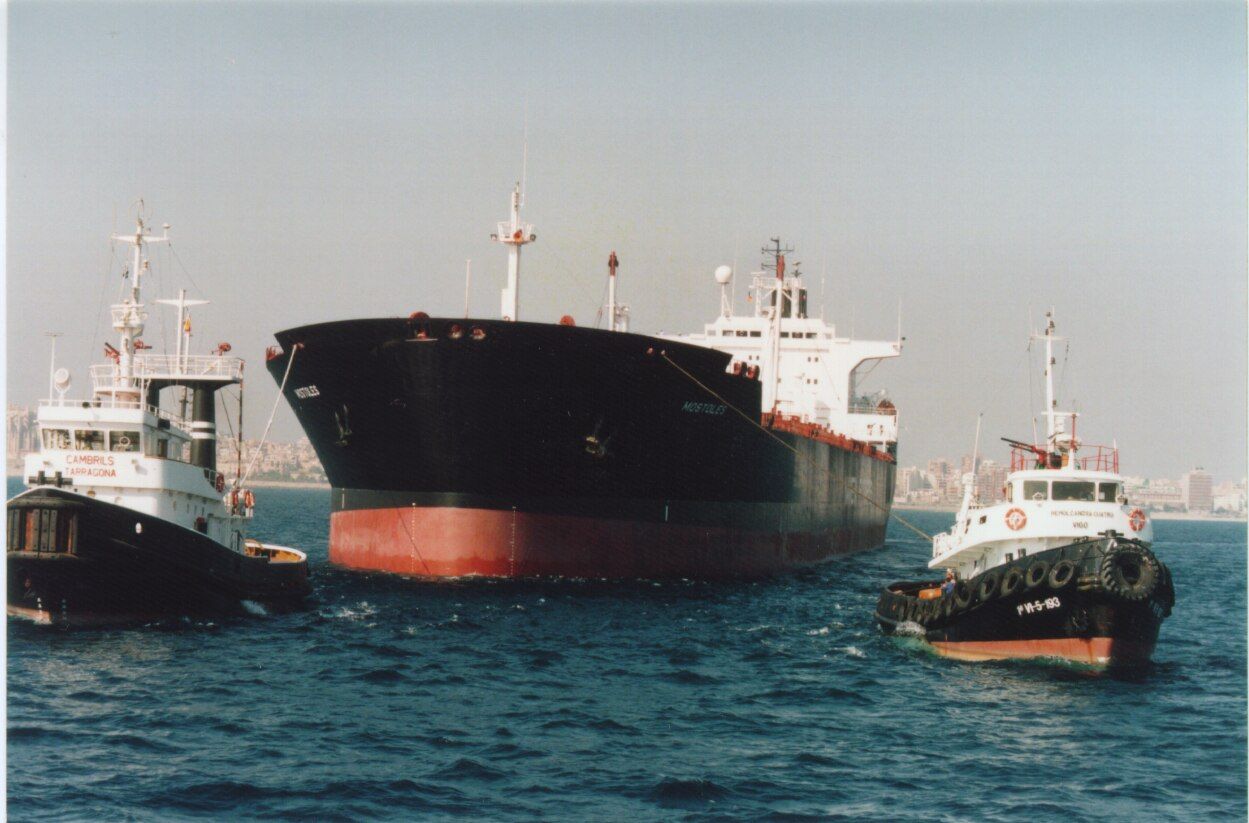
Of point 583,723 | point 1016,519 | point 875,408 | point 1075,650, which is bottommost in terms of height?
point 583,723

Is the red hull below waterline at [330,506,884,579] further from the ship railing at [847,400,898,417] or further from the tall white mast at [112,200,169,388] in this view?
the ship railing at [847,400,898,417]

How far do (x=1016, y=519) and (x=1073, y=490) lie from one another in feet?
3.70

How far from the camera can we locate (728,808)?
11500mm

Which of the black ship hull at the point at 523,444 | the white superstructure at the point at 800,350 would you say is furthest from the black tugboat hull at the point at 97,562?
the white superstructure at the point at 800,350

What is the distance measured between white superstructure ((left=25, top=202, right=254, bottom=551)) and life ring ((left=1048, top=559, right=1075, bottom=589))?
15.6m

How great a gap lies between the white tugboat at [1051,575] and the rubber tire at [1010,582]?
2cm

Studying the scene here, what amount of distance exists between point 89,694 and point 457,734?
5.30m

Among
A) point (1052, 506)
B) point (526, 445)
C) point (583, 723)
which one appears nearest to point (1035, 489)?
point (1052, 506)

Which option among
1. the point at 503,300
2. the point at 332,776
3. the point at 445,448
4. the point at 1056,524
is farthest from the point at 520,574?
the point at 332,776

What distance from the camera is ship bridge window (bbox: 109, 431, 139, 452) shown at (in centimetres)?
2119

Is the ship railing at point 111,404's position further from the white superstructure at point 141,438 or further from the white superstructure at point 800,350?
the white superstructure at point 800,350

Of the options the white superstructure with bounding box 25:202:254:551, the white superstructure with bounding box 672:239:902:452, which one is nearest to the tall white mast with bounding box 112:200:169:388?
the white superstructure with bounding box 25:202:254:551

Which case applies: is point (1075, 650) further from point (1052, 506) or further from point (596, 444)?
point (596, 444)

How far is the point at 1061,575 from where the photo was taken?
18.4 meters
